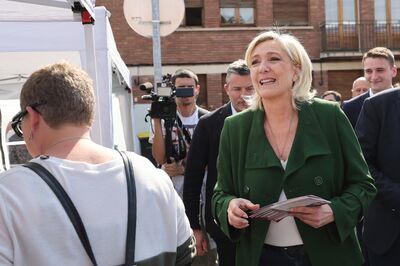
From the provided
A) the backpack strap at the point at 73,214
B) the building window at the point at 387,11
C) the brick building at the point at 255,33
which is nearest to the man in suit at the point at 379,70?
the backpack strap at the point at 73,214

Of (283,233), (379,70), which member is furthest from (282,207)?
(379,70)

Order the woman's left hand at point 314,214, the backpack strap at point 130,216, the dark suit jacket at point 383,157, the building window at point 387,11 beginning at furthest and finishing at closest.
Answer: the building window at point 387,11 < the dark suit jacket at point 383,157 < the woman's left hand at point 314,214 < the backpack strap at point 130,216

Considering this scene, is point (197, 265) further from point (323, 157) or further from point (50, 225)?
point (50, 225)

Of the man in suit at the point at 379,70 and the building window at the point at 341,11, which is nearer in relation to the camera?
the man in suit at the point at 379,70

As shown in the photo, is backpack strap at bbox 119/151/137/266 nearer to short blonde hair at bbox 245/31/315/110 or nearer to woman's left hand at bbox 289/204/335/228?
woman's left hand at bbox 289/204/335/228

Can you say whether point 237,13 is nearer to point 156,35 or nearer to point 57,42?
point 156,35

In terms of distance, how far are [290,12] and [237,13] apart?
1851 millimetres

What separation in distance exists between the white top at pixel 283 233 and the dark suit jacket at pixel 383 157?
34.3 inches

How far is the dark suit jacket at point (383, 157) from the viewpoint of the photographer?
312cm

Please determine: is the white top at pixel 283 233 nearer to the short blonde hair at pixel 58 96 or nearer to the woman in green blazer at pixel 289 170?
the woman in green blazer at pixel 289 170

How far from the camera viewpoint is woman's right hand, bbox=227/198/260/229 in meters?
2.43

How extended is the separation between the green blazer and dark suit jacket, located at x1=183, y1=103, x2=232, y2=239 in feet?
3.13

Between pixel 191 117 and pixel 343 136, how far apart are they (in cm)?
249

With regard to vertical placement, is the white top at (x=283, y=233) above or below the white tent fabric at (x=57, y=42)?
below
